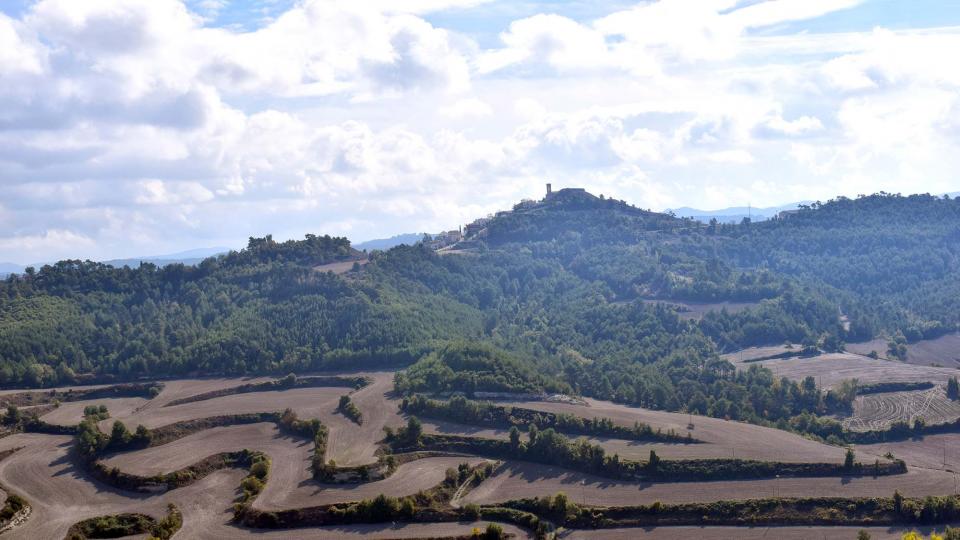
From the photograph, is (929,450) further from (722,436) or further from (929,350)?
(929,350)

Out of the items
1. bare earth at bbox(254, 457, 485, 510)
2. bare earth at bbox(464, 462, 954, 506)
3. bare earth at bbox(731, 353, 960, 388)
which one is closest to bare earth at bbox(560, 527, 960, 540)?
bare earth at bbox(464, 462, 954, 506)

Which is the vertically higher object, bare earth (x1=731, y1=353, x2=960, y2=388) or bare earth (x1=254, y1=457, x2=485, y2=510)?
bare earth (x1=731, y1=353, x2=960, y2=388)

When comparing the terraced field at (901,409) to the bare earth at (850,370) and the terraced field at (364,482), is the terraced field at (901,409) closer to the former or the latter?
the bare earth at (850,370)

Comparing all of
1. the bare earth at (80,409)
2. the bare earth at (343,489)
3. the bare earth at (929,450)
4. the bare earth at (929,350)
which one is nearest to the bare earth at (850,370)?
the bare earth at (929,350)

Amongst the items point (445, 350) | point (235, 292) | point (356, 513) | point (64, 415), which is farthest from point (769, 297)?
point (64, 415)

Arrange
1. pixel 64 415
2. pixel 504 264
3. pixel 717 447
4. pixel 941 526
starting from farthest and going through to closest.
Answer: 1. pixel 504 264
2. pixel 64 415
3. pixel 717 447
4. pixel 941 526

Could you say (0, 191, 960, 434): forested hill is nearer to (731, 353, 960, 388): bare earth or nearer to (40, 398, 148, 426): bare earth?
(731, 353, 960, 388): bare earth

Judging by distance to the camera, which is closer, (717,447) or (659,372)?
(717,447)

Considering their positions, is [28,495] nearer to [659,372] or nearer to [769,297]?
[659,372]
